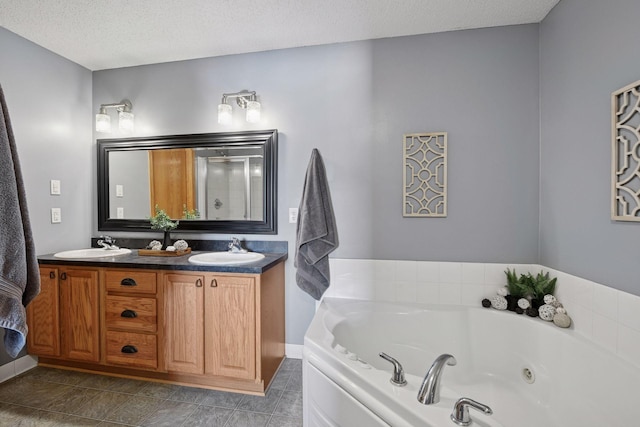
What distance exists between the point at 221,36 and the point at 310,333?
2.11 meters

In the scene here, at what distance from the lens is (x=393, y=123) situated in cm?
204

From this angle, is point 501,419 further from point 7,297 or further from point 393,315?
point 7,297

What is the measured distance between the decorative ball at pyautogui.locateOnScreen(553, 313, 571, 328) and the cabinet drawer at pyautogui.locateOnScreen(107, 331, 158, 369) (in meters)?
2.44

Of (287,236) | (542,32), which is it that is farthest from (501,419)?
(542,32)

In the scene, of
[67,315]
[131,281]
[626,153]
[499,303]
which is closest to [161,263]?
[131,281]

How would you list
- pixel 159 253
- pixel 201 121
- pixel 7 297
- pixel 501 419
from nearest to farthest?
pixel 7 297 < pixel 501 419 < pixel 159 253 < pixel 201 121

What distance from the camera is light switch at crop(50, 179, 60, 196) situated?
7.34ft

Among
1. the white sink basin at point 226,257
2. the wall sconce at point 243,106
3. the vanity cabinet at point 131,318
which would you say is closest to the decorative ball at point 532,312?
the white sink basin at point 226,257

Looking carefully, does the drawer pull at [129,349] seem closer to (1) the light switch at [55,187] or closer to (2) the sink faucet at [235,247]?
(2) the sink faucet at [235,247]

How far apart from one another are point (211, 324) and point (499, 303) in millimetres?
1846

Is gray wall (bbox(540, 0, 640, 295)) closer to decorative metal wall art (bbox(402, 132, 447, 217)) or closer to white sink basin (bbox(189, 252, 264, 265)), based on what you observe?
decorative metal wall art (bbox(402, 132, 447, 217))

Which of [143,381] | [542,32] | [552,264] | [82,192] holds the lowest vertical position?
[143,381]

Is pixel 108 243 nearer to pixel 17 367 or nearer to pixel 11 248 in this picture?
pixel 17 367

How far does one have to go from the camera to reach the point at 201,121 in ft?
7.69
